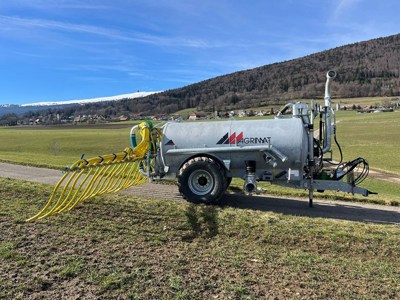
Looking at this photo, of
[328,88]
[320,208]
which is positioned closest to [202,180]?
[320,208]

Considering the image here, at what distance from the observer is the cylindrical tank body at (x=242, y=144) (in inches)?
364

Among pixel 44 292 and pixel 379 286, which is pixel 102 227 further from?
pixel 379 286

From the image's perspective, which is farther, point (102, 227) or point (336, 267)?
point (102, 227)

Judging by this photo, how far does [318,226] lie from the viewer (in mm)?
7520

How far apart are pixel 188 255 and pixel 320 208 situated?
551cm

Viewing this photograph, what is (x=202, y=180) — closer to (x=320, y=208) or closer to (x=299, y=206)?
(x=299, y=206)

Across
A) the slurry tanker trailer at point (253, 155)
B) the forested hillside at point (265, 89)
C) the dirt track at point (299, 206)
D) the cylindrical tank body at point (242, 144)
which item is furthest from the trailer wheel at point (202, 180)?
the forested hillside at point (265, 89)

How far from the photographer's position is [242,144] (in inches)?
374

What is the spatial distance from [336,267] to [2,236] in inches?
229

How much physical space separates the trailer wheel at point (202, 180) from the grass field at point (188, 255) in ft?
2.40

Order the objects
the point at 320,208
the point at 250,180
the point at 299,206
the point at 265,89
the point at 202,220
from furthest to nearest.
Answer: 1. the point at 265,89
2. the point at 299,206
3. the point at 320,208
4. the point at 250,180
5. the point at 202,220

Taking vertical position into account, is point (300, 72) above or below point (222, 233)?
above

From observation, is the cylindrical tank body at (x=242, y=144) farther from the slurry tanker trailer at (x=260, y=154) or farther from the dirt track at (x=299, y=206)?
the dirt track at (x=299, y=206)

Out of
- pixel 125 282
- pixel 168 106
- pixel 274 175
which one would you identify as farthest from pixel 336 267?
pixel 168 106
